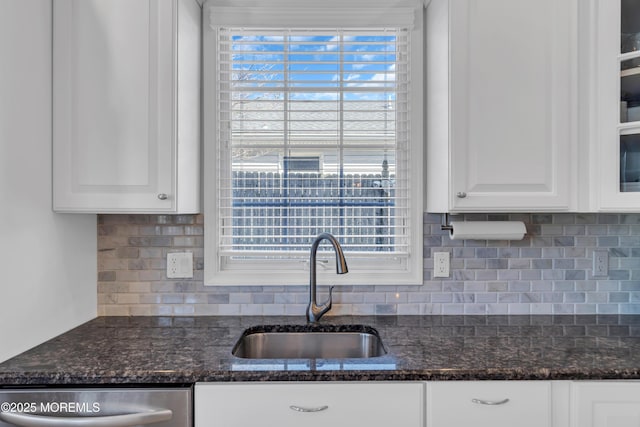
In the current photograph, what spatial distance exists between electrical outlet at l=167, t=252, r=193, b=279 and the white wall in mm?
386

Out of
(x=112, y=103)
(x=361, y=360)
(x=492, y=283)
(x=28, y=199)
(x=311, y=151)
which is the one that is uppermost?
(x=112, y=103)

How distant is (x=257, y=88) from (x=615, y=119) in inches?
55.8

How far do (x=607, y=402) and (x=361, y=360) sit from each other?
2.43 ft

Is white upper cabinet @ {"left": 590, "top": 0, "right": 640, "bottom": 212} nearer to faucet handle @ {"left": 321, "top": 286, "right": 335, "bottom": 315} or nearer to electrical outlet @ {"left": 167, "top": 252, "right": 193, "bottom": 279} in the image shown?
faucet handle @ {"left": 321, "top": 286, "right": 335, "bottom": 315}

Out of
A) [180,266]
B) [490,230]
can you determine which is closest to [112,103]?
[180,266]

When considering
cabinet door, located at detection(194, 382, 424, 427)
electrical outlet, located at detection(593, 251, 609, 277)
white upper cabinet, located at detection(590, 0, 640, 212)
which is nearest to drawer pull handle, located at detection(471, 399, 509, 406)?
cabinet door, located at detection(194, 382, 424, 427)

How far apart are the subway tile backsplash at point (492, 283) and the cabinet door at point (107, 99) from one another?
1.28ft

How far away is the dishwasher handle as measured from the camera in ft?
3.71

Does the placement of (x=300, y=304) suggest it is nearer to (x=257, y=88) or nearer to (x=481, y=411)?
(x=481, y=411)

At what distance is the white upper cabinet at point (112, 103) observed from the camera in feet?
4.83

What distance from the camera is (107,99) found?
1.47 m

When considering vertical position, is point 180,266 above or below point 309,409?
above

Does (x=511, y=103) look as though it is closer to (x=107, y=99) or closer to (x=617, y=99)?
(x=617, y=99)

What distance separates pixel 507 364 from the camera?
1.23 meters
